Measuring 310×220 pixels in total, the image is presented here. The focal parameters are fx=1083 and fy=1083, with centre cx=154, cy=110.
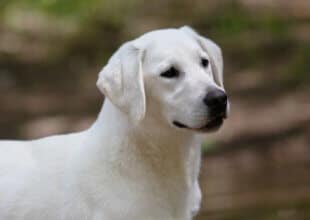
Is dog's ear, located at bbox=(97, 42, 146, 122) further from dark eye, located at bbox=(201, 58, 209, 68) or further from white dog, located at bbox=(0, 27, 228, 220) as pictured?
dark eye, located at bbox=(201, 58, 209, 68)

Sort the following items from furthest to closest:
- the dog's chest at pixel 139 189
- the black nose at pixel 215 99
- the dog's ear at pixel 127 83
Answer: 1. the dog's chest at pixel 139 189
2. the dog's ear at pixel 127 83
3. the black nose at pixel 215 99

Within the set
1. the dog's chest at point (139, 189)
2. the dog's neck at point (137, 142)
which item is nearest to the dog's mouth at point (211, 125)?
the dog's neck at point (137, 142)

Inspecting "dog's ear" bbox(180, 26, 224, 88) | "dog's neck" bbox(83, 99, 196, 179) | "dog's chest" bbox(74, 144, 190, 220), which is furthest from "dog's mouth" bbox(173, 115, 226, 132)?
"dog's ear" bbox(180, 26, 224, 88)

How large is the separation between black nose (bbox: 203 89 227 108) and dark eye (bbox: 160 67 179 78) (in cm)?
22

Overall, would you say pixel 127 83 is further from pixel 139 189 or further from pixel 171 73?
pixel 139 189

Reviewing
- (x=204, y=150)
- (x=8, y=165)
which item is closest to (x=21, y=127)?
(x=204, y=150)

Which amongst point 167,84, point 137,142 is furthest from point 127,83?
point 137,142

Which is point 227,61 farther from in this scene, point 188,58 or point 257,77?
point 188,58

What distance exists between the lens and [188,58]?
5207mm

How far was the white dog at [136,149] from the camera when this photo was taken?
5.15 meters

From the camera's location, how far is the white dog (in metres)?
5.15

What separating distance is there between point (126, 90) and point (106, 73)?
131 mm

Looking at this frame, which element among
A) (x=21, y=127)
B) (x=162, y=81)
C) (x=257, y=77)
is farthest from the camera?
(x=257, y=77)

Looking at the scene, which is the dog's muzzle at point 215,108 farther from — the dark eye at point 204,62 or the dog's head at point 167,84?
the dark eye at point 204,62
